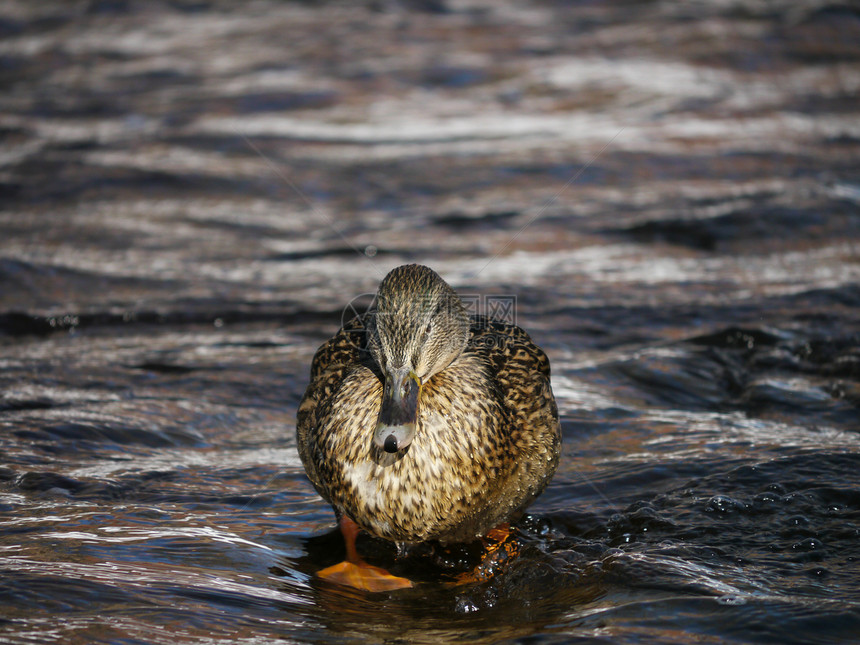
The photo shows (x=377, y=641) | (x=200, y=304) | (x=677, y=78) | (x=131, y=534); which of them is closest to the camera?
(x=377, y=641)

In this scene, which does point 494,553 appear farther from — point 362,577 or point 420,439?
point 420,439

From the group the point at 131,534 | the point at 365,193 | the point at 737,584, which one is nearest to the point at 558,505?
the point at 737,584

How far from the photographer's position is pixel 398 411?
12.6 ft

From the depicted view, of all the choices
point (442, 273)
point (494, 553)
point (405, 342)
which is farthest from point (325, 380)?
point (442, 273)

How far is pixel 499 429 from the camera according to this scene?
4.43 m

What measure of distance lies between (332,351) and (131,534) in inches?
49.7

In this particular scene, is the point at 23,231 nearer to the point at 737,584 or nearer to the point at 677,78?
the point at 737,584

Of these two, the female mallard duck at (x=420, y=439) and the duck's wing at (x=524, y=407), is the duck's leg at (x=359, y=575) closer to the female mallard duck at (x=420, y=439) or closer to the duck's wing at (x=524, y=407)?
the female mallard duck at (x=420, y=439)

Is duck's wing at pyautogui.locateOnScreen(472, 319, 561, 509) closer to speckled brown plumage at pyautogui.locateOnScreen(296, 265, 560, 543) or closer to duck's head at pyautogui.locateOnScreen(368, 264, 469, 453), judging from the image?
speckled brown plumage at pyautogui.locateOnScreen(296, 265, 560, 543)

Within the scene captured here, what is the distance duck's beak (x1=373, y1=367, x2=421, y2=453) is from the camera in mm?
3764

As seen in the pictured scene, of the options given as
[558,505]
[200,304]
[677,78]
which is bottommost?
[558,505]

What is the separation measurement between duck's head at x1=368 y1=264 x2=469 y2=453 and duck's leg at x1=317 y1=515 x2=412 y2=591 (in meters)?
0.69

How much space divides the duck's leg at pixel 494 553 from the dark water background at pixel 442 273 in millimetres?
83

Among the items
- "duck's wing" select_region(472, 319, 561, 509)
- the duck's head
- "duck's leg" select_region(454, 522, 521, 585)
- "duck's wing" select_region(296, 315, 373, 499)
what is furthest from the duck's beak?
"duck's leg" select_region(454, 522, 521, 585)
